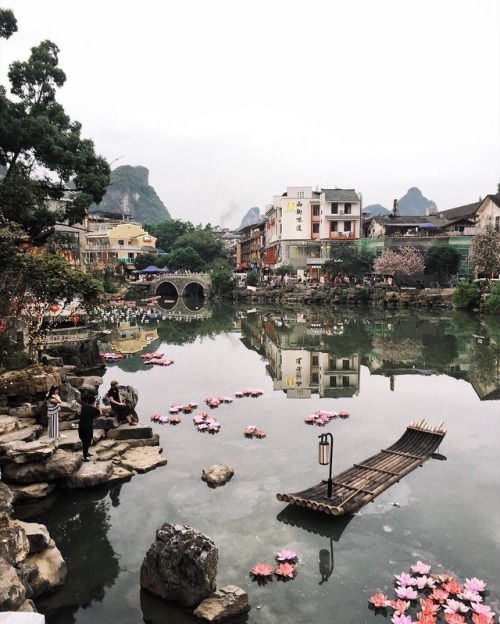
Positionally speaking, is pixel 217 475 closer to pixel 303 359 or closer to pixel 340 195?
pixel 303 359

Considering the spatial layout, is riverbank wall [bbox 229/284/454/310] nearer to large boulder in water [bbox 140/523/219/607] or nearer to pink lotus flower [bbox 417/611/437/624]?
pink lotus flower [bbox 417/611/437/624]

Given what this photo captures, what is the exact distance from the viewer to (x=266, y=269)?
7031cm

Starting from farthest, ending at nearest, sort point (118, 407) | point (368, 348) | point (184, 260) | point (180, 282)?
point (184, 260) → point (180, 282) → point (368, 348) → point (118, 407)

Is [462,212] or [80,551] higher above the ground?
[462,212]

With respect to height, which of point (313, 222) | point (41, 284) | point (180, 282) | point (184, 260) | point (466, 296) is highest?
point (313, 222)

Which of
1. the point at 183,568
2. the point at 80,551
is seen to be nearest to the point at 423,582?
the point at 183,568

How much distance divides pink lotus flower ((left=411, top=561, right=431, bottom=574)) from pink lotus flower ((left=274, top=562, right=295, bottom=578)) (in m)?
1.58

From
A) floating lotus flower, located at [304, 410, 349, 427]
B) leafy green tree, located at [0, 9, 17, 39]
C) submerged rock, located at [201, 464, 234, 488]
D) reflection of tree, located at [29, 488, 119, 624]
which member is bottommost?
reflection of tree, located at [29, 488, 119, 624]

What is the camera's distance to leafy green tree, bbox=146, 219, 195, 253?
8512 cm

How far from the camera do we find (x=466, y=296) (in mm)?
41500

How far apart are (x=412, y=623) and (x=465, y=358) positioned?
18.7 meters

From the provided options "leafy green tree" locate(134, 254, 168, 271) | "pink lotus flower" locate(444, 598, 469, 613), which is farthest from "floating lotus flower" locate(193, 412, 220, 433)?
"leafy green tree" locate(134, 254, 168, 271)

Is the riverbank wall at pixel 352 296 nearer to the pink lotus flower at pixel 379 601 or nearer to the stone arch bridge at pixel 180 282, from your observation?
the stone arch bridge at pixel 180 282

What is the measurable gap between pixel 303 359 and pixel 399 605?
660 inches
